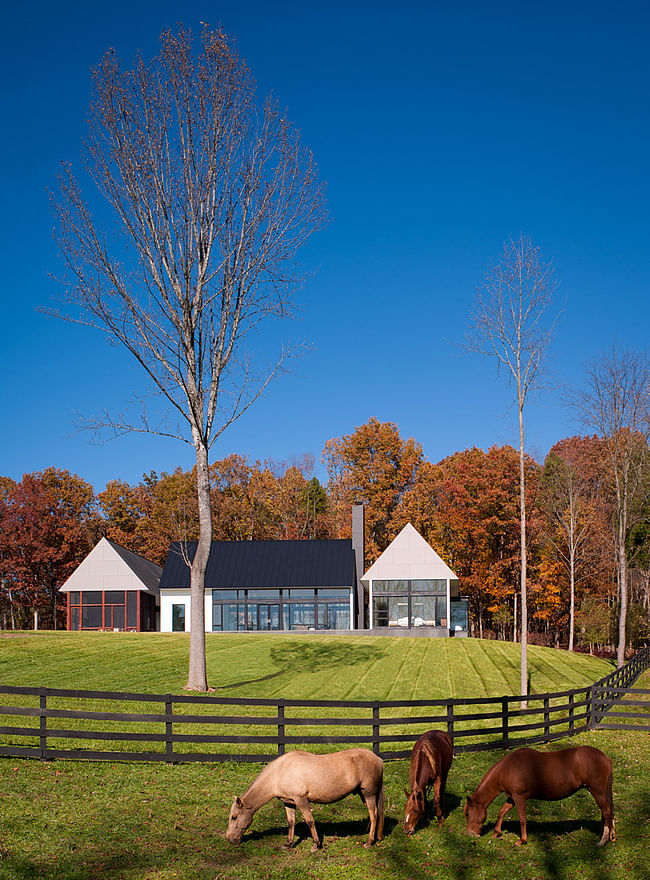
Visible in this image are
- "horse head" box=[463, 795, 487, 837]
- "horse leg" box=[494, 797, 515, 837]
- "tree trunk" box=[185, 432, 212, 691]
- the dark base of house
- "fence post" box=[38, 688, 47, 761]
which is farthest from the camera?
the dark base of house

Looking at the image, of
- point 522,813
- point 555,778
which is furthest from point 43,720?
point 555,778

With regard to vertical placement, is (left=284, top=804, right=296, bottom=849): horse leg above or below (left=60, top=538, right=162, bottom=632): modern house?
above

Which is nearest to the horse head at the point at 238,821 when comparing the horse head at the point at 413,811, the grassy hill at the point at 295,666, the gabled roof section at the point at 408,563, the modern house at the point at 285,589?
the horse head at the point at 413,811

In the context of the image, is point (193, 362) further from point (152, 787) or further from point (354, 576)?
point (354, 576)

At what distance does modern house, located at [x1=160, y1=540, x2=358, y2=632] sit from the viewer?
154 ft

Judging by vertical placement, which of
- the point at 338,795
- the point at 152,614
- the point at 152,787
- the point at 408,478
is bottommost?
the point at 152,614

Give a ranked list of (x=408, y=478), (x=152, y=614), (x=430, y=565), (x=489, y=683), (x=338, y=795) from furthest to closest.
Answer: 1. (x=408, y=478)
2. (x=152, y=614)
3. (x=430, y=565)
4. (x=489, y=683)
5. (x=338, y=795)

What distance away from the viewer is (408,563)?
152 feet

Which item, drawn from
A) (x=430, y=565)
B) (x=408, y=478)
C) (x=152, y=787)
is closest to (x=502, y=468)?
(x=430, y=565)

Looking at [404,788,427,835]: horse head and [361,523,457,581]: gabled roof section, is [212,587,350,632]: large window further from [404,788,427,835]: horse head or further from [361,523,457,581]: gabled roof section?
[404,788,427,835]: horse head

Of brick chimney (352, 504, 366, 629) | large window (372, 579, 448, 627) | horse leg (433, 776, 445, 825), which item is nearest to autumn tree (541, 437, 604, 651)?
large window (372, 579, 448, 627)

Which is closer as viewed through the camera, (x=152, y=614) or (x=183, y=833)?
(x=183, y=833)

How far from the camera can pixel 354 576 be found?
47125 mm

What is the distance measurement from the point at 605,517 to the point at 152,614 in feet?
105
